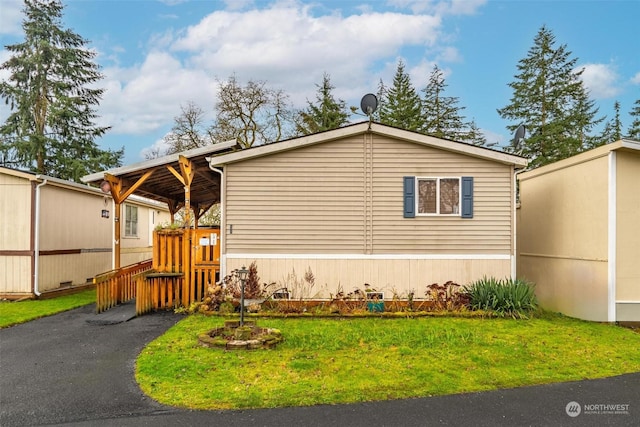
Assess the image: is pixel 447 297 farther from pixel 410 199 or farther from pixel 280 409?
pixel 280 409

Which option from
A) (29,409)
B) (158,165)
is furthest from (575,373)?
(158,165)

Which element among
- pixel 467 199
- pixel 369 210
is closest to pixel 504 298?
pixel 467 199

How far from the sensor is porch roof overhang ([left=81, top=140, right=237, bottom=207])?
352 inches

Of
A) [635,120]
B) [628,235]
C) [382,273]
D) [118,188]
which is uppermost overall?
[635,120]

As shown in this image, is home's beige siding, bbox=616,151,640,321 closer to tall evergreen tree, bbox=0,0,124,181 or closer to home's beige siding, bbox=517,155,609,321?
home's beige siding, bbox=517,155,609,321

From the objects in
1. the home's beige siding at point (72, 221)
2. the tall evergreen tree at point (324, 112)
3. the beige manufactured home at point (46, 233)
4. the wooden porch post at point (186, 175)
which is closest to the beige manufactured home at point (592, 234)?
the wooden porch post at point (186, 175)

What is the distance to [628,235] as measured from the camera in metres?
7.51

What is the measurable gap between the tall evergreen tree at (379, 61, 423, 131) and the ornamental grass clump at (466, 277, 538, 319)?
19.6m

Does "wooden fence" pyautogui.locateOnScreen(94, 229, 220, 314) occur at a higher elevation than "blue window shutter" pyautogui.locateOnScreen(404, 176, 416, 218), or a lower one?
lower

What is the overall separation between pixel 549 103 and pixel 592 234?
17247 millimetres

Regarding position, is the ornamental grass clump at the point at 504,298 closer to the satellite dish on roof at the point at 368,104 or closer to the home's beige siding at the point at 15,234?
the satellite dish on roof at the point at 368,104

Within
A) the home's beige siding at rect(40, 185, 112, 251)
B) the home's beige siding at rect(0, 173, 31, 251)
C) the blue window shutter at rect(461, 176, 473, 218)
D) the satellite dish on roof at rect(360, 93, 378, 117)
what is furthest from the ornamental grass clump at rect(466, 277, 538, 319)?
the home's beige siding at rect(0, 173, 31, 251)

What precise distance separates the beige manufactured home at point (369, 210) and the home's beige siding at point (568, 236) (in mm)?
1322

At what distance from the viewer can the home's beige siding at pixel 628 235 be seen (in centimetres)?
751
